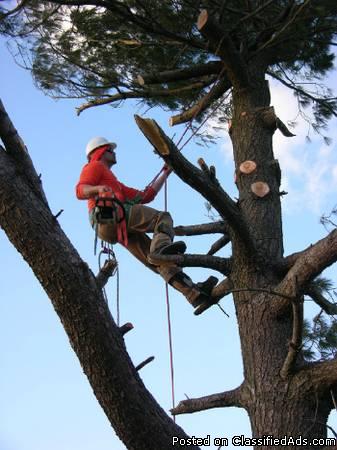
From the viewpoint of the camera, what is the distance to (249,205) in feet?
14.1

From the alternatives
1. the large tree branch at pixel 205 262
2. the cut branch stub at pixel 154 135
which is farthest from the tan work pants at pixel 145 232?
the cut branch stub at pixel 154 135

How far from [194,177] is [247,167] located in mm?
1236

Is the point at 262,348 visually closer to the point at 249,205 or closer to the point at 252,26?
the point at 249,205

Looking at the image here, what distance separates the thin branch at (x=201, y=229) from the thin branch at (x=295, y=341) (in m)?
1.04

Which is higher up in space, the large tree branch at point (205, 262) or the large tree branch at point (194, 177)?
the large tree branch at point (194, 177)

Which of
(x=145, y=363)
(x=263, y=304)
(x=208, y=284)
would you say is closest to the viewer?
(x=145, y=363)

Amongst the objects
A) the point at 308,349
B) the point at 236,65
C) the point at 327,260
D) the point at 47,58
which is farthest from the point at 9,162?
the point at 47,58

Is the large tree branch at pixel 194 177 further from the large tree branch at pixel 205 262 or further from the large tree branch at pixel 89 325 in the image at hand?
the large tree branch at pixel 89 325

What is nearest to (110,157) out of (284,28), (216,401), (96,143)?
(96,143)

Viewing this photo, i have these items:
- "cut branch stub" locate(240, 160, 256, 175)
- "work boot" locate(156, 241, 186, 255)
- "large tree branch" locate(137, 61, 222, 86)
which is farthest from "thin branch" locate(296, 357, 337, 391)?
"large tree branch" locate(137, 61, 222, 86)

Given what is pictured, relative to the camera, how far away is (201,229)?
14.3 feet

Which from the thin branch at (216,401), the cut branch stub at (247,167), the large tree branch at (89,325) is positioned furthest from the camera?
the cut branch stub at (247,167)

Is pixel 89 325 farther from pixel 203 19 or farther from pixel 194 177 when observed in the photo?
pixel 203 19

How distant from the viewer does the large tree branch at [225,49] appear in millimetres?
4168
